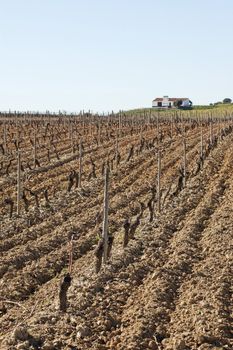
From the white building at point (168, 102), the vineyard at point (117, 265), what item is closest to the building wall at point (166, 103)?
the white building at point (168, 102)

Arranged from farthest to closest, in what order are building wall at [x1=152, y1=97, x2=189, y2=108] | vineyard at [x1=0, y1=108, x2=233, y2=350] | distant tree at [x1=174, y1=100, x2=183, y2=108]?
building wall at [x1=152, y1=97, x2=189, y2=108]
distant tree at [x1=174, y1=100, x2=183, y2=108]
vineyard at [x1=0, y1=108, x2=233, y2=350]

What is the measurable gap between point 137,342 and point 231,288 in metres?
2.45

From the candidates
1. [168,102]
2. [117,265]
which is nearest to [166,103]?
[168,102]

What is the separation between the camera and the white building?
Result: 312 ft

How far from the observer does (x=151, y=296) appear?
8.59 m

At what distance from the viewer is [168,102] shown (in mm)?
98688

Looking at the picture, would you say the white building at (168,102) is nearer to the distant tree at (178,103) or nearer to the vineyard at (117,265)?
the distant tree at (178,103)

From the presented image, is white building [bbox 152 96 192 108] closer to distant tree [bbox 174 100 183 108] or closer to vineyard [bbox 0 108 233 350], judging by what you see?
distant tree [bbox 174 100 183 108]

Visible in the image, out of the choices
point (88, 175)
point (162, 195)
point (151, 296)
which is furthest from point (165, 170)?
point (151, 296)

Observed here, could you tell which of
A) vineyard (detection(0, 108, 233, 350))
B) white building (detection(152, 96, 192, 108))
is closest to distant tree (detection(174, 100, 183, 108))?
white building (detection(152, 96, 192, 108))

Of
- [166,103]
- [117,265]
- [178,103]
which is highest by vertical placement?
[166,103]

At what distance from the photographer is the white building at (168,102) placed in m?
95.2

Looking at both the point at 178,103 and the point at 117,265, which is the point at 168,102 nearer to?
the point at 178,103

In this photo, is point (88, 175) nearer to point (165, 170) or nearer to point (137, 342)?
point (165, 170)
